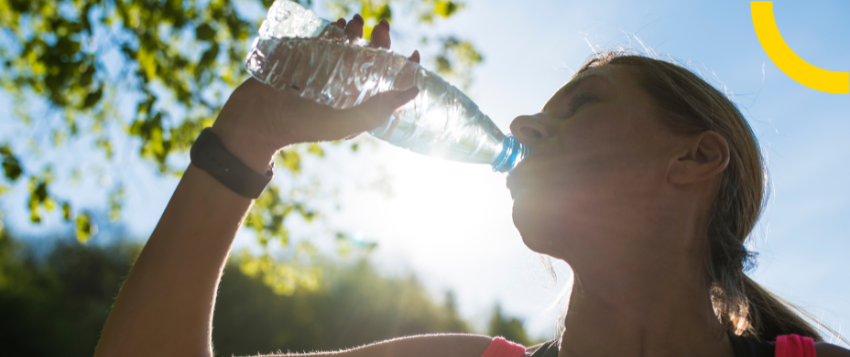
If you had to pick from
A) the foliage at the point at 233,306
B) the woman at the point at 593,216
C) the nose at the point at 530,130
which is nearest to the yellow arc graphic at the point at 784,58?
the woman at the point at 593,216

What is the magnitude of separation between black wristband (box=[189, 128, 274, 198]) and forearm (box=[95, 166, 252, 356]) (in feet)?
0.08

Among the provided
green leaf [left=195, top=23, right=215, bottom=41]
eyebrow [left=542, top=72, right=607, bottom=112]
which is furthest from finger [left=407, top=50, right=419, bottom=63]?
green leaf [left=195, top=23, right=215, bottom=41]

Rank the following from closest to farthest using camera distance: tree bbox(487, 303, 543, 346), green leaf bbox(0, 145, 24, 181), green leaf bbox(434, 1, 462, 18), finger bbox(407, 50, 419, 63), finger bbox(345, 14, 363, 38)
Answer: finger bbox(345, 14, 363, 38)
finger bbox(407, 50, 419, 63)
green leaf bbox(0, 145, 24, 181)
green leaf bbox(434, 1, 462, 18)
tree bbox(487, 303, 543, 346)

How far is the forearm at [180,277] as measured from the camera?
3.68ft

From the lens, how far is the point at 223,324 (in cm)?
2023

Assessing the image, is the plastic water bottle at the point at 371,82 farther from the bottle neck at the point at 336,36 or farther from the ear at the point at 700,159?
the ear at the point at 700,159

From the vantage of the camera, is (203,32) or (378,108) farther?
(203,32)

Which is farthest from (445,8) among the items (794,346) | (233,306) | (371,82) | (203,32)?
(233,306)

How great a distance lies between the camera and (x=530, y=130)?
4.63ft

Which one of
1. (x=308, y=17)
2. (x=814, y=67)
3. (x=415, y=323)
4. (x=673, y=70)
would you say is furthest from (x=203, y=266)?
(x=415, y=323)

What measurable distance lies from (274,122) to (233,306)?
2257 centimetres

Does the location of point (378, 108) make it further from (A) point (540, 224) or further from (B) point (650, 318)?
(B) point (650, 318)

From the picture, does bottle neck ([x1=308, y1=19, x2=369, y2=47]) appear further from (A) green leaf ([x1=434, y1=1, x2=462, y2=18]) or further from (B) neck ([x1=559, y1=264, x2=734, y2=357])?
(A) green leaf ([x1=434, y1=1, x2=462, y2=18])

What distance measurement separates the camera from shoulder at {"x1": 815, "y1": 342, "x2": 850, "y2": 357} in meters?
1.13
